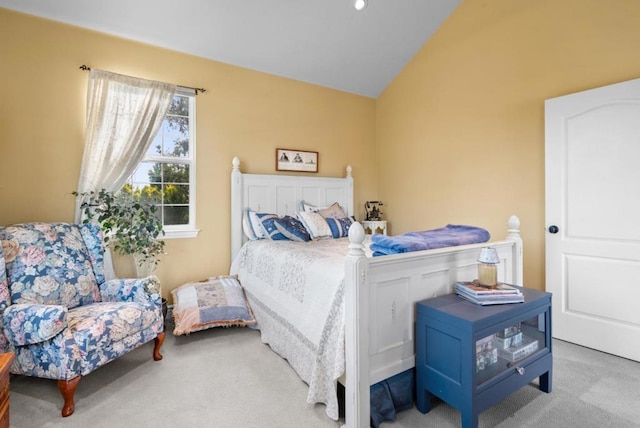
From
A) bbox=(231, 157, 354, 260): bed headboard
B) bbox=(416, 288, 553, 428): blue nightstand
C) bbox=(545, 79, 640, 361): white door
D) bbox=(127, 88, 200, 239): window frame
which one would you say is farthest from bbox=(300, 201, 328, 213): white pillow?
bbox=(545, 79, 640, 361): white door

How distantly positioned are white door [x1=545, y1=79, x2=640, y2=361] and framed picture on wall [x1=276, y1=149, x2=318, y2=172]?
2.46 metres

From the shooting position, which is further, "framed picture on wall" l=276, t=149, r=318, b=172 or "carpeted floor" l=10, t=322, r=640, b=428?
"framed picture on wall" l=276, t=149, r=318, b=172

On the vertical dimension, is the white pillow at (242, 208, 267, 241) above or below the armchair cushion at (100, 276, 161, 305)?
above

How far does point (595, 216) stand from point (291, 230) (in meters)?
2.55

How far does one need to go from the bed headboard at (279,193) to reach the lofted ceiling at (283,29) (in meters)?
1.19

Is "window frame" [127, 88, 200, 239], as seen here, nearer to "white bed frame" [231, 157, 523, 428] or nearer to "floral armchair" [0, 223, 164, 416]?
"floral armchair" [0, 223, 164, 416]

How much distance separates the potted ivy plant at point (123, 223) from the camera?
2641mm

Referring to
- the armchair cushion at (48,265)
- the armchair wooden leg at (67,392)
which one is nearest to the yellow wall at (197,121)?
the armchair cushion at (48,265)

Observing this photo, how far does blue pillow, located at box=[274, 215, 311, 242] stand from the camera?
3141 mm

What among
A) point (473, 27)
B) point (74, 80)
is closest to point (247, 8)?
point (74, 80)

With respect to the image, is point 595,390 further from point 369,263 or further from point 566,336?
Result: point 369,263

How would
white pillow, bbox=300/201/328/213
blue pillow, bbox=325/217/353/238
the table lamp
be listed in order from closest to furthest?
the table lamp → blue pillow, bbox=325/217/353/238 → white pillow, bbox=300/201/328/213

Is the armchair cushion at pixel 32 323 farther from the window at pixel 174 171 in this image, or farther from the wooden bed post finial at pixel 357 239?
the wooden bed post finial at pixel 357 239

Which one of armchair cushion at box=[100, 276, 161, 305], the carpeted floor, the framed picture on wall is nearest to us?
the carpeted floor
